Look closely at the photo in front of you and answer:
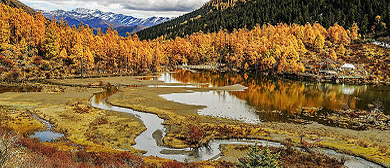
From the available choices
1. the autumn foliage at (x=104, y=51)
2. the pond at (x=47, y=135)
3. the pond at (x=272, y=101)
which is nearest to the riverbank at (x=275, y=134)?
the pond at (x=272, y=101)

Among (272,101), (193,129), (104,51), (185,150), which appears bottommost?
(185,150)

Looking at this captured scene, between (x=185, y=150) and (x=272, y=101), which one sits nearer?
(x=185, y=150)

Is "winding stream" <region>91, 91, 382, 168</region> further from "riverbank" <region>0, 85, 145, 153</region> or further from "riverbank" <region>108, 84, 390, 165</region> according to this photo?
"riverbank" <region>0, 85, 145, 153</region>

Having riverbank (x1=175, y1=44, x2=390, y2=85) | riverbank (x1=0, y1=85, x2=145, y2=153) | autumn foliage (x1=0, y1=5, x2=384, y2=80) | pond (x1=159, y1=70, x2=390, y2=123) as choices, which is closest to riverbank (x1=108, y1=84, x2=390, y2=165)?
pond (x1=159, y1=70, x2=390, y2=123)

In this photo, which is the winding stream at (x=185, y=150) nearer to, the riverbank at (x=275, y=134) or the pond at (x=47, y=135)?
the riverbank at (x=275, y=134)

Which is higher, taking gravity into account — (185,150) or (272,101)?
(272,101)

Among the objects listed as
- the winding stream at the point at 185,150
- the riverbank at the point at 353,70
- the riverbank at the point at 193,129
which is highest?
the riverbank at the point at 353,70

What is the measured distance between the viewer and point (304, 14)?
19925cm

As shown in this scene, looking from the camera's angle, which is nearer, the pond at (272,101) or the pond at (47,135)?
the pond at (47,135)

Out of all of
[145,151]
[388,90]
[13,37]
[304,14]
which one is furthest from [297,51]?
[13,37]

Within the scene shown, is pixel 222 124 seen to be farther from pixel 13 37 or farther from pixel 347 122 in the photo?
pixel 13 37

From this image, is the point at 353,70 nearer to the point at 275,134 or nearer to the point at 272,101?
the point at 272,101

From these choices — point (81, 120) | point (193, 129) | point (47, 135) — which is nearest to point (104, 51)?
point (81, 120)

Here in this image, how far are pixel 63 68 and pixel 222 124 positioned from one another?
95939mm
